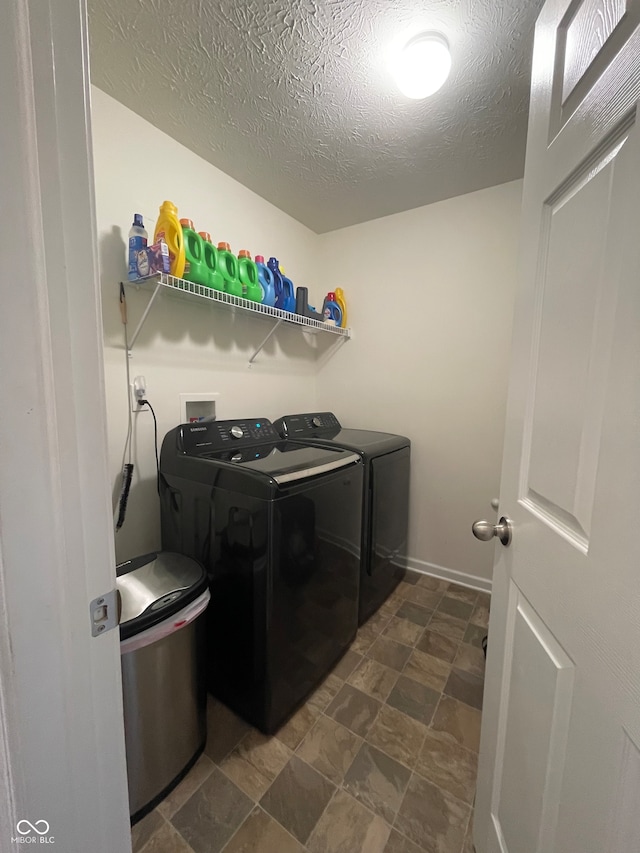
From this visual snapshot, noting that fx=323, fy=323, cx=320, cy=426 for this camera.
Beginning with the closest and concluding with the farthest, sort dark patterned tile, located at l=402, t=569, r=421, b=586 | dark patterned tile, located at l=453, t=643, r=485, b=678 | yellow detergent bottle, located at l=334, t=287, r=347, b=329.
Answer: dark patterned tile, located at l=453, t=643, r=485, b=678, dark patterned tile, located at l=402, t=569, r=421, b=586, yellow detergent bottle, located at l=334, t=287, r=347, b=329

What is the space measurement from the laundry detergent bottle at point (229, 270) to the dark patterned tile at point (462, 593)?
228cm

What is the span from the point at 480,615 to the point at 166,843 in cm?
175

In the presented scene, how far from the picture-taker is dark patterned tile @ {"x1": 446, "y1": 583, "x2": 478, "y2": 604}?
2.11 metres

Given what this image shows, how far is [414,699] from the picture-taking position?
1.42m

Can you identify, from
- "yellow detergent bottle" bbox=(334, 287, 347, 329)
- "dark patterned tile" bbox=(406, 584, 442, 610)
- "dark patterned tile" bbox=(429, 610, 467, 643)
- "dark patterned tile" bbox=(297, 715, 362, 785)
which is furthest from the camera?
"yellow detergent bottle" bbox=(334, 287, 347, 329)

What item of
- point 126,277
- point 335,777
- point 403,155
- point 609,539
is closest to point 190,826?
point 335,777

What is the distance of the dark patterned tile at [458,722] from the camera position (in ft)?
4.13

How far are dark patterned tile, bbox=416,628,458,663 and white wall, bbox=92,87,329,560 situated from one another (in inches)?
58.9

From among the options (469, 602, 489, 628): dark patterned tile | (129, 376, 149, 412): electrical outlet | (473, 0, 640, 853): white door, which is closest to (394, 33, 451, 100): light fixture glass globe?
(473, 0, 640, 853): white door

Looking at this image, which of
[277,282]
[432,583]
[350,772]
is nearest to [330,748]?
[350,772]

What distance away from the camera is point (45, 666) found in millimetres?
427

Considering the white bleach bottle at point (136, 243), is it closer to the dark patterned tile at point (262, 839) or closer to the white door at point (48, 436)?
the white door at point (48, 436)

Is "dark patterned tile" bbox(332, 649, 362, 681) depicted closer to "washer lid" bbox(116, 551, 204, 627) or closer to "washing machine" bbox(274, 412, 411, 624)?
"washing machine" bbox(274, 412, 411, 624)

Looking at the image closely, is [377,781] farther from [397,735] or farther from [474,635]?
[474,635]
